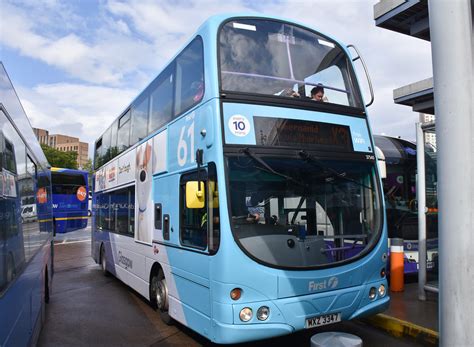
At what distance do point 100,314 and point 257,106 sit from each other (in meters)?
4.76

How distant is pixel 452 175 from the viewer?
120 inches

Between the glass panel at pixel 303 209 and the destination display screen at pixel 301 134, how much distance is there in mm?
202

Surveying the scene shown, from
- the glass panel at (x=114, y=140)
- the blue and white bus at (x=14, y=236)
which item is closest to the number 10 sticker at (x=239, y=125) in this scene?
the blue and white bus at (x=14, y=236)

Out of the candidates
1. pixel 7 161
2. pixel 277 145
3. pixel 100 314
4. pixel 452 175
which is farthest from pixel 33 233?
pixel 452 175

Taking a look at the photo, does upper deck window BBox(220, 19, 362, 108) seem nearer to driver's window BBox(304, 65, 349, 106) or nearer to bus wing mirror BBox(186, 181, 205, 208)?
driver's window BBox(304, 65, 349, 106)

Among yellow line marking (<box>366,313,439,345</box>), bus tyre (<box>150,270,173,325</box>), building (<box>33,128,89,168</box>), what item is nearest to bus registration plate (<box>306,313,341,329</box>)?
yellow line marking (<box>366,313,439,345</box>)

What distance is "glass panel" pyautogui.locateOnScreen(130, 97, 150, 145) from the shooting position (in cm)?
762

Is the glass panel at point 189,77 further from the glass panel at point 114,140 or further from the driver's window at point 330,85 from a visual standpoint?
the glass panel at point 114,140

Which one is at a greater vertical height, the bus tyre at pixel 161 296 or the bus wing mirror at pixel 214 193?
the bus wing mirror at pixel 214 193

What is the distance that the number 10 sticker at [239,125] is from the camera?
4.67m

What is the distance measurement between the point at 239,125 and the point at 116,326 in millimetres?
3924

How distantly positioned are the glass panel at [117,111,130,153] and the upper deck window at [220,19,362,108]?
14.1 ft

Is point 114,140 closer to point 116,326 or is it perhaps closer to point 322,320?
point 116,326

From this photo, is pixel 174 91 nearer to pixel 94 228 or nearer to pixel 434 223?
pixel 434 223
